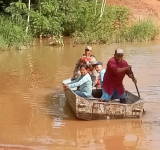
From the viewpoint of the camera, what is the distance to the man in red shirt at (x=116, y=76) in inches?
265

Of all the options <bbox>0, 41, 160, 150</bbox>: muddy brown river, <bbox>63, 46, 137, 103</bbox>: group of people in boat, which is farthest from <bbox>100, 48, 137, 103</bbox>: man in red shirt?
<bbox>0, 41, 160, 150</bbox>: muddy brown river

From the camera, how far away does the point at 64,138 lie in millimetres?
6332

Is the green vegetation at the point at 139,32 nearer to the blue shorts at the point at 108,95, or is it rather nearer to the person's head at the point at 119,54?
the blue shorts at the point at 108,95

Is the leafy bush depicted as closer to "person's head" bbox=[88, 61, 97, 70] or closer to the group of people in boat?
"person's head" bbox=[88, 61, 97, 70]

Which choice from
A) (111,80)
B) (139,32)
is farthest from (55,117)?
(139,32)

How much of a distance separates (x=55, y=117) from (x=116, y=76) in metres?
1.58

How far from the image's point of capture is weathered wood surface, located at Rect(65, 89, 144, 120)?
270 inches

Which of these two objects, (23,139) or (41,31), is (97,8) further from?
(23,139)

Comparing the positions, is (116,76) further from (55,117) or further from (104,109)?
(55,117)

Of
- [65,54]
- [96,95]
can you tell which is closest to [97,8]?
[65,54]

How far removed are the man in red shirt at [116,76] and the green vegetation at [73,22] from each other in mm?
11669

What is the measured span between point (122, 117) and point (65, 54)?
31.5 feet

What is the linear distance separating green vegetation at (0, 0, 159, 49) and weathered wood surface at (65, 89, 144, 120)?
38.5ft

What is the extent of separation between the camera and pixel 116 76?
6957 millimetres
